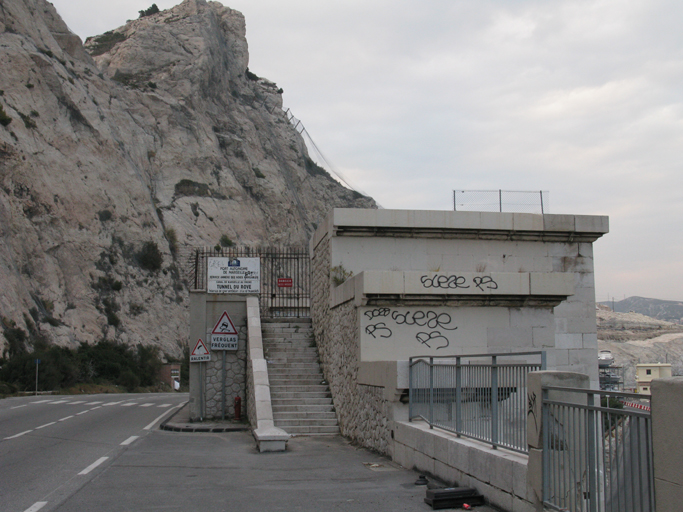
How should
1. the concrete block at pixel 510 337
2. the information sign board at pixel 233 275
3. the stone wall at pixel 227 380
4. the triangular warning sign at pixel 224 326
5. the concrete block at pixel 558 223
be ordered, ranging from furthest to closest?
the information sign board at pixel 233 275, the stone wall at pixel 227 380, the triangular warning sign at pixel 224 326, the concrete block at pixel 558 223, the concrete block at pixel 510 337

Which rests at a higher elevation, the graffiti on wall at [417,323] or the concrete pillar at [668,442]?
the graffiti on wall at [417,323]

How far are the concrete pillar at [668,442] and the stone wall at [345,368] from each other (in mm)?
6600

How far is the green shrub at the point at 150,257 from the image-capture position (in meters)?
50.6

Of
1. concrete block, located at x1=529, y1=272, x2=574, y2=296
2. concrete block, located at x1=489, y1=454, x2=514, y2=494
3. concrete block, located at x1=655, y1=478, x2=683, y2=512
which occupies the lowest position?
concrete block, located at x1=489, y1=454, x2=514, y2=494

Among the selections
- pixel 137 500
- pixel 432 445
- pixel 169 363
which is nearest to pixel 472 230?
pixel 432 445

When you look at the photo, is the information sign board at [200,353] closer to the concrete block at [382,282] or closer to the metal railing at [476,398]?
the concrete block at [382,282]

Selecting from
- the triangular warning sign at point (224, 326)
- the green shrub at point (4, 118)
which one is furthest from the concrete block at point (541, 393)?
the green shrub at point (4, 118)

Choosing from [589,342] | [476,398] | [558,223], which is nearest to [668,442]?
[476,398]

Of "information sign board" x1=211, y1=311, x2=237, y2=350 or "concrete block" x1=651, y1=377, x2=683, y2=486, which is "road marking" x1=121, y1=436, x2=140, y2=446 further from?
"concrete block" x1=651, y1=377, x2=683, y2=486

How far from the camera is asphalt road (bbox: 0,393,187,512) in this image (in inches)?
313

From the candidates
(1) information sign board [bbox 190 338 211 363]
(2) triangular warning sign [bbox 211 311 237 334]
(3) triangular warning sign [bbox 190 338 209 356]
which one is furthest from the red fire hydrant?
(2) triangular warning sign [bbox 211 311 237 334]

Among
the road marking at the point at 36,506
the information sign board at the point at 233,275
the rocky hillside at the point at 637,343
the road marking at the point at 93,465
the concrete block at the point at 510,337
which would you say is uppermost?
the information sign board at the point at 233,275

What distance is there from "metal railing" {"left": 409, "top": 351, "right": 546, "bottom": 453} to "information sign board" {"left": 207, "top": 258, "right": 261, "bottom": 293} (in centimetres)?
959

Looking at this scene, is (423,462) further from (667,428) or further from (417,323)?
(667,428)
